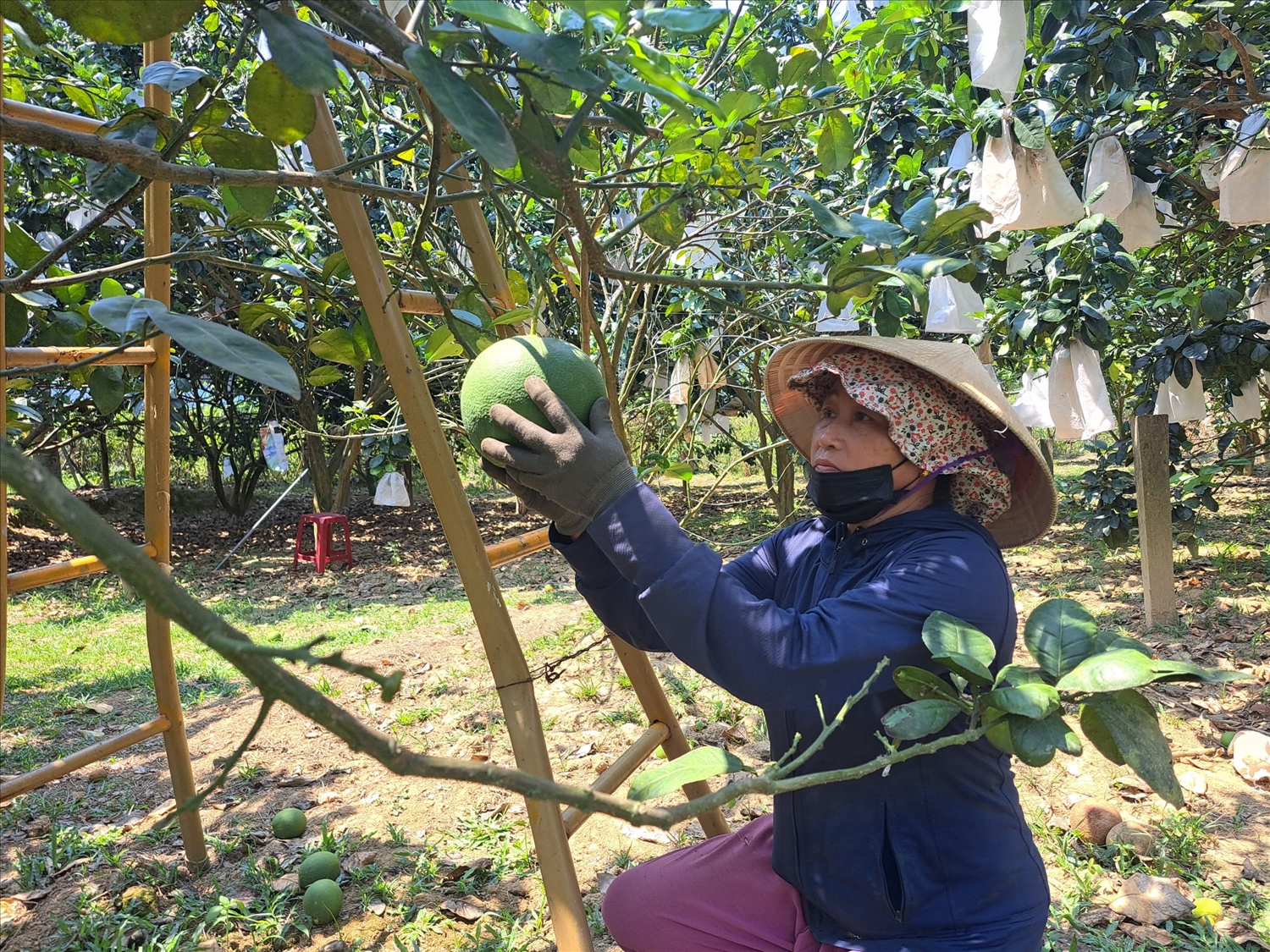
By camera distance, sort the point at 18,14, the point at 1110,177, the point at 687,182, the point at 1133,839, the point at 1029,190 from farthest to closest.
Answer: the point at 1110,177, the point at 1029,190, the point at 1133,839, the point at 687,182, the point at 18,14

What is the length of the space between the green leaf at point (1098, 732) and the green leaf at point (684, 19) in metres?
0.68

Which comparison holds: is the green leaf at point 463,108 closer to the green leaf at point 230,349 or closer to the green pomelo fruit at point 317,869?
the green leaf at point 230,349

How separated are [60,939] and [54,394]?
4.37m

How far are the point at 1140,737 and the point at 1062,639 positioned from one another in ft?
0.36

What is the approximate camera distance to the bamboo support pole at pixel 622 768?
Answer: 1464 mm

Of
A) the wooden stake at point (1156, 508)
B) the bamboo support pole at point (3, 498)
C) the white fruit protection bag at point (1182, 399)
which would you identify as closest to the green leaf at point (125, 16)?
the bamboo support pole at point (3, 498)

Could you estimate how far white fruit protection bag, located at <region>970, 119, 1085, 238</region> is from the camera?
2.83m

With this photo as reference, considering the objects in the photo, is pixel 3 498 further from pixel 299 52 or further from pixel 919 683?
pixel 919 683

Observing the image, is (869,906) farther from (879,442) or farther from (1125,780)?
(1125,780)

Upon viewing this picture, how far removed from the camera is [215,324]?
2.28ft

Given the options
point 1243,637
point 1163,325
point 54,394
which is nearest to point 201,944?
point 1243,637

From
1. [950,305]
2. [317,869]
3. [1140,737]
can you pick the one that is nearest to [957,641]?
[1140,737]

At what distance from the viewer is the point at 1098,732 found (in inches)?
32.6

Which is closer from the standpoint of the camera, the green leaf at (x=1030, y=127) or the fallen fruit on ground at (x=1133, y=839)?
the fallen fruit on ground at (x=1133, y=839)
